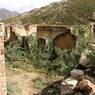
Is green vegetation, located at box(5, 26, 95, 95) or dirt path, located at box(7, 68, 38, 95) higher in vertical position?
green vegetation, located at box(5, 26, 95, 95)

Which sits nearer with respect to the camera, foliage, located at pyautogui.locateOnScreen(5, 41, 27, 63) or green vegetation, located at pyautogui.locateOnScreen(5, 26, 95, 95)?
green vegetation, located at pyautogui.locateOnScreen(5, 26, 95, 95)

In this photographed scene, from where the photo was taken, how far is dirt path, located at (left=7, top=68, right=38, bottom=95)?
8.77 m

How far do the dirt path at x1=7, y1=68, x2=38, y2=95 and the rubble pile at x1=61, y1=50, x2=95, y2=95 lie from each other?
1.23 metres

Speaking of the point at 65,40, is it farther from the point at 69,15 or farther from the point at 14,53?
the point at 69,15

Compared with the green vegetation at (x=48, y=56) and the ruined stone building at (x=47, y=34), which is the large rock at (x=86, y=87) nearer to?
the green vegetation at (x=48, y=56)

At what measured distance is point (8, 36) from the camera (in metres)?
13.6

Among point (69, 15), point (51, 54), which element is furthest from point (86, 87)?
point (69, 15)

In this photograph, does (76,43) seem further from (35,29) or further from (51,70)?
(35,29)

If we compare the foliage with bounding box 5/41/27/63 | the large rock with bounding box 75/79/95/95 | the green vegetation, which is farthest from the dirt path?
the large rock with bounding box 75/79/95/95

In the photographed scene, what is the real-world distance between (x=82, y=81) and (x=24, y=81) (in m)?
2.57

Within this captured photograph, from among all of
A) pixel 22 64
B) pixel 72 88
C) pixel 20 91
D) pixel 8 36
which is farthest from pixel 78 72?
pixel 8 36

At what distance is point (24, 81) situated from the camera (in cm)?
964

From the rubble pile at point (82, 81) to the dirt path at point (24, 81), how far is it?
1.23 meters

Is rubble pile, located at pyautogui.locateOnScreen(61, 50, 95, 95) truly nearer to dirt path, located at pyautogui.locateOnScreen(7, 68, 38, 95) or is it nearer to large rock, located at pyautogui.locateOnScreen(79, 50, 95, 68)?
large rock, located at pyautogui.locateOnScreen(79, 50, 95, 68)
